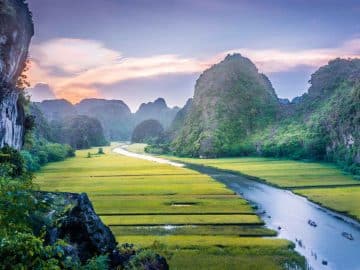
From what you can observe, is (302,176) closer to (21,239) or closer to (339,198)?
(339,198)

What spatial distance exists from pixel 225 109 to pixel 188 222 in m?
108

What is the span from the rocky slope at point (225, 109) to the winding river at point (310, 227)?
6784cm

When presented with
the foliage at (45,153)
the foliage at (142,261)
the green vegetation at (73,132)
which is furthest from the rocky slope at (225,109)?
the foliage at (142,261)

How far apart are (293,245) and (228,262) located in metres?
5.40

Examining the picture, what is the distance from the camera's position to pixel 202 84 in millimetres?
167375

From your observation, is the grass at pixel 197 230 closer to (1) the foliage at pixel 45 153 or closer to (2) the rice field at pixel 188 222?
(2) the rice field at pixel 188 222

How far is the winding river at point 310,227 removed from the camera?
2495 cm

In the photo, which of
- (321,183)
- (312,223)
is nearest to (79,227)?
(312,223)

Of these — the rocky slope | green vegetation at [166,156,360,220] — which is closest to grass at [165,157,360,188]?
green vegetation at [166,156,360,220]

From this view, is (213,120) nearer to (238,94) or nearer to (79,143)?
(238,94)

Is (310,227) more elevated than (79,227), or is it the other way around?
(79,227)

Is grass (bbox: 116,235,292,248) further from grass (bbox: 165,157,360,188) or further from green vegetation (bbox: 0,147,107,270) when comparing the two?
grass (bbox: 165,157,360,188)

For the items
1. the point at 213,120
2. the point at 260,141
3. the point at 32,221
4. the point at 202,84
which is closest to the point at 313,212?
the point at 32,221

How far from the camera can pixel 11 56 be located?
40.4 metres
